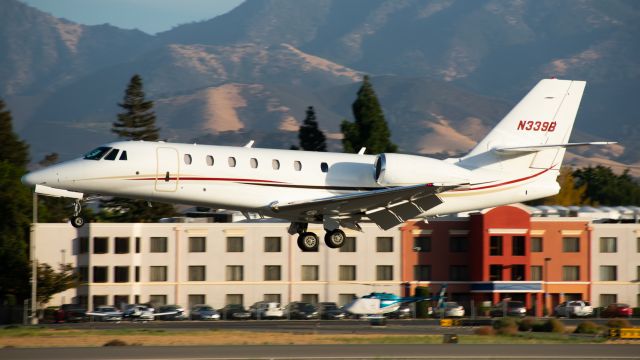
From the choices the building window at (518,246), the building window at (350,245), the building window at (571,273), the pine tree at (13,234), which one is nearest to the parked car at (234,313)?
the building window at (350,245)

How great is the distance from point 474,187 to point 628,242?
133 ft

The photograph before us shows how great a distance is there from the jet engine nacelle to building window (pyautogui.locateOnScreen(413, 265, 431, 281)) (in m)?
37.9

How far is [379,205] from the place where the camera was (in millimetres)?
30031

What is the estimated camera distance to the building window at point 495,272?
6738 centimetres

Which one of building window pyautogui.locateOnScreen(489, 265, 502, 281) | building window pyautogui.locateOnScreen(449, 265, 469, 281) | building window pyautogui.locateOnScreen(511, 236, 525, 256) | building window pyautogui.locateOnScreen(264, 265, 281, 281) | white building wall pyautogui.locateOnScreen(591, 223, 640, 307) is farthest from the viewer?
building window pyautogui.locateOnScreen(449, 265, 469, 281)

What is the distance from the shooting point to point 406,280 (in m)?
67.8

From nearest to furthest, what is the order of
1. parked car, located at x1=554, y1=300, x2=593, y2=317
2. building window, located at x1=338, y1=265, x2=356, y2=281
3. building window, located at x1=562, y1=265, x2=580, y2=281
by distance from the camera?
parked car, located at x1=554, y1=300, x2=593, y2=317, building window, located at x1=338, y1=265, x2=356, y2=281, building window, located at x1=562, y1=265, x2=580, y2=281

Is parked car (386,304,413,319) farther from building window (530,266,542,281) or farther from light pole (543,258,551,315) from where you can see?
building window (530,266,542,281)

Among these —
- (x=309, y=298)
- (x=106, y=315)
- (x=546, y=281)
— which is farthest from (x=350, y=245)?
(x=106, y=315)

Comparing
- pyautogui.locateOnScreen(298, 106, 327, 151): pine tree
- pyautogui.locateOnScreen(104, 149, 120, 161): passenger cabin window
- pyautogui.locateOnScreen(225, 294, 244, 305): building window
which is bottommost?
pyautogui.locateOnScreen(225, 294, 244, 305): building window

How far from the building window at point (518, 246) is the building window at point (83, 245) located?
2731 centimetres

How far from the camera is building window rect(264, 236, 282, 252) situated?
6656 cm

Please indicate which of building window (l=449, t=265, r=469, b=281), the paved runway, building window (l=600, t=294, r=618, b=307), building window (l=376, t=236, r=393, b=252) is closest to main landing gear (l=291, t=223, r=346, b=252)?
the paved runway

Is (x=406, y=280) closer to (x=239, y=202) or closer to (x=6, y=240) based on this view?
(x=6, y=240)
